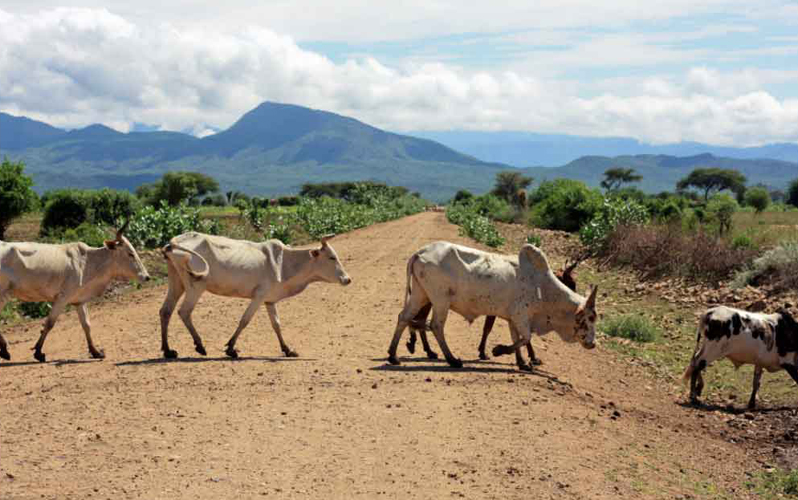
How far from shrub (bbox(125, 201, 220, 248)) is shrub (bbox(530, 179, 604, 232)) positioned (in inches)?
807

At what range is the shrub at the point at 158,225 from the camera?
26844 mm

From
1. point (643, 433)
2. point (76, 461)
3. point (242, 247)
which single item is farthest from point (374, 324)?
point (76, 461)

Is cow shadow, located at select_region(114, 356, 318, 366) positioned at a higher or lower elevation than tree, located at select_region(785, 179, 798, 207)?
lower

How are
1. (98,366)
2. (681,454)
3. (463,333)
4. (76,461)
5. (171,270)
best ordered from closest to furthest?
(76,461), (681,454), (98,366), (171,270), (463,333)

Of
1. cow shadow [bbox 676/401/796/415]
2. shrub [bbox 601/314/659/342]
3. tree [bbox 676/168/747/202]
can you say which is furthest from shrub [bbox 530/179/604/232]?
tree [bbox 676/168/747/202]

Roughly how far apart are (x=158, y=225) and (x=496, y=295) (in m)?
17.7

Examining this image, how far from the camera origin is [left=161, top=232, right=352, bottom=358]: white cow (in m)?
12.3

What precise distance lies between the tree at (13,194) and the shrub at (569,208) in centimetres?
2682

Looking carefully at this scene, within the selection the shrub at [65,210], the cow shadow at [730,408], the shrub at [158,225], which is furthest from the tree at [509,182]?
the cow shadow at [730,408]

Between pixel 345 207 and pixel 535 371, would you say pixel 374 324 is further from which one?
pixel 345 207

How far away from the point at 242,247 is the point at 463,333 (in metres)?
4.28

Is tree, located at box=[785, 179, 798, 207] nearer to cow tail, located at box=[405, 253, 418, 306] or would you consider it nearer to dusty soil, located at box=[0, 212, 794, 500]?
dusty soil, located at box=[0, 212, 794, 500]

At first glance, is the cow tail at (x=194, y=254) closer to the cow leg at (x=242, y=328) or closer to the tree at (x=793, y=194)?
the cow leg at (x=242, y=328)

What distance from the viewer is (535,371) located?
12180mm
